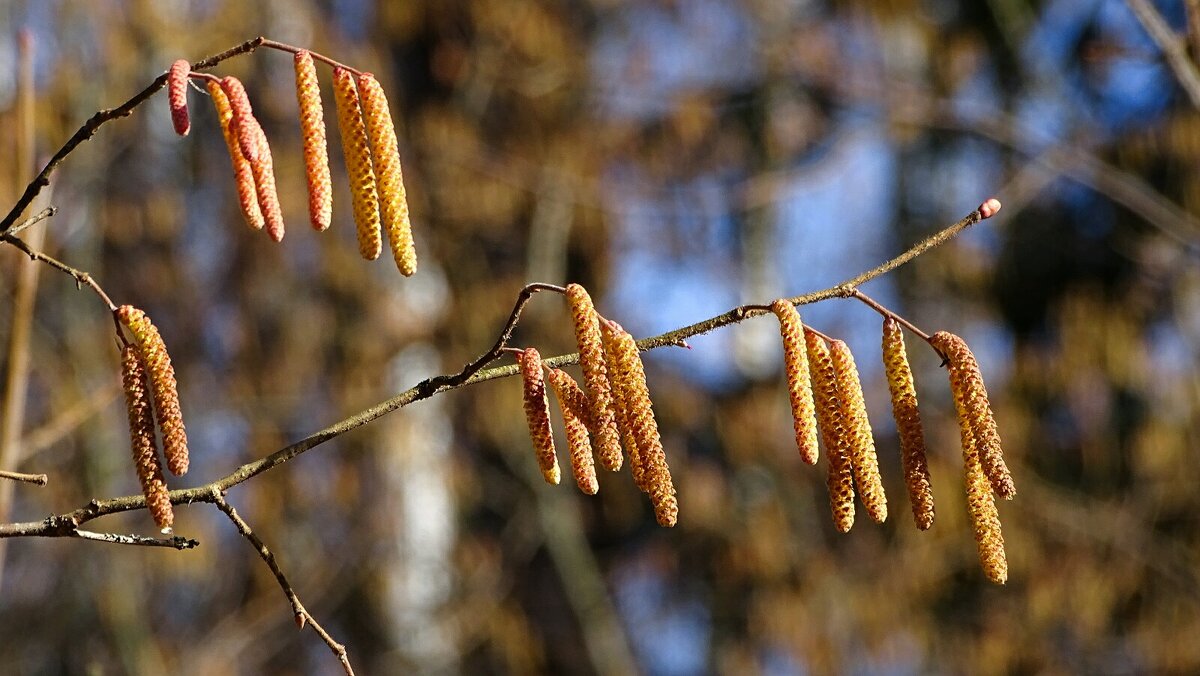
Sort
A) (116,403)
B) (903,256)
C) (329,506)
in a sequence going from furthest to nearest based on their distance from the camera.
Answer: (329,506) → (116,403) → (903,256)

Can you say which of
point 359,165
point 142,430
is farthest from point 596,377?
point 142,430

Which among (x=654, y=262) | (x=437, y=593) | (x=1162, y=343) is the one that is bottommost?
(x=1162, y=343)

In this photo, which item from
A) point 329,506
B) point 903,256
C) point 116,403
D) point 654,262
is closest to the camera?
point 903,256

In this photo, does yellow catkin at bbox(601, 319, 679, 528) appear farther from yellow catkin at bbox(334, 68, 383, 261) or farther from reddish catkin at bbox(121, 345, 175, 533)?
reddish catkin at bbox(121, 345, 175, 533)

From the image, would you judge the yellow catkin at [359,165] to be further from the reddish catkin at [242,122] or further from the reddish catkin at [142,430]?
the reddish catkin at [142,430]

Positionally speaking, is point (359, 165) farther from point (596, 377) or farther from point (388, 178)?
point (596, 377)

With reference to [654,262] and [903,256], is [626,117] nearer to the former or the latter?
[654,262]

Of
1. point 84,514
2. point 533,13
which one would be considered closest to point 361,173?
point 84,514
